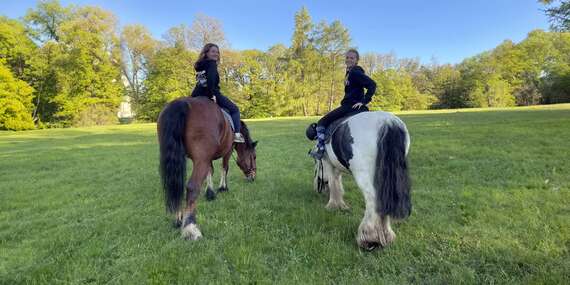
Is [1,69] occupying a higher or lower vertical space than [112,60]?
lower

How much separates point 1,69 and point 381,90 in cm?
5654

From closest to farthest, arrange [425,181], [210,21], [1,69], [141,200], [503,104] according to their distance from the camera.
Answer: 1. [141,200]
2. [425,181]
3. [1,69]
4. [210,21]
5. [503,104]

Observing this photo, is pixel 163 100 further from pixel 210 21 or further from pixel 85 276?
pixel 85 276

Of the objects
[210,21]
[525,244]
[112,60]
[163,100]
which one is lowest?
[525,244]

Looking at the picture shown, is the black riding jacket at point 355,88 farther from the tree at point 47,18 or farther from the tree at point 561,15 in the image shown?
the tree at point 47,18

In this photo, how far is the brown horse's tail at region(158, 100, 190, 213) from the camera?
11.9ft

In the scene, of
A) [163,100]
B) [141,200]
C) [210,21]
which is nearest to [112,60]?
[163,100]

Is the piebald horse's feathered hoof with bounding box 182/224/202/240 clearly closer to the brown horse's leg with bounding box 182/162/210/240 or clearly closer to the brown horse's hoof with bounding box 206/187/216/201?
the brown horse's leg with bounding box 182/162/210/240

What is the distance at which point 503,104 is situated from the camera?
5516 centimetres

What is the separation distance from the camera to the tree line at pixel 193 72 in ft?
122

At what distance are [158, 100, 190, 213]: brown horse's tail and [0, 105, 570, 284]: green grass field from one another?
1.90 ft

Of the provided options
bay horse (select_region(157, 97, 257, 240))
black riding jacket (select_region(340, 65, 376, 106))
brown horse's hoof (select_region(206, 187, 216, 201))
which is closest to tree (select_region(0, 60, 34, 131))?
brown horse's hoof (select_region(206, 187, 216, 201))

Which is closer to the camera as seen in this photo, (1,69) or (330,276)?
(330,276)

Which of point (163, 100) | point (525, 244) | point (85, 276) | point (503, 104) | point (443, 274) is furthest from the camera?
point (503, 104)
